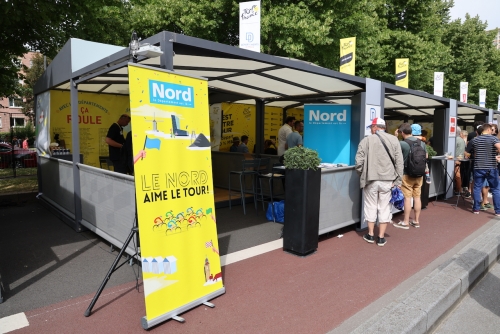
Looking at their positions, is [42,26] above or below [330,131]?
above

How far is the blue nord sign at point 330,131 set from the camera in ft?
21.7

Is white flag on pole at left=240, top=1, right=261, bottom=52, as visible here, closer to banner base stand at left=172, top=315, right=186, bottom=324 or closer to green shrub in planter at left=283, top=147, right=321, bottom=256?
green shrub in planter at left=283, top=147, right=321, bottom=256

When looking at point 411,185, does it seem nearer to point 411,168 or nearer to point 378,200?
point 411,168

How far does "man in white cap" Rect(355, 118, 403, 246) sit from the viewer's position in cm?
543

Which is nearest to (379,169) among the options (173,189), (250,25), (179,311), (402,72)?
(250,25)

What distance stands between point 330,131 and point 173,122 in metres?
4.08

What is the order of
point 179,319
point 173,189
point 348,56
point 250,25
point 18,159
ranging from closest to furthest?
point 179,319 → point 173,189 → point 250,25 → point 348,56 → point 18,159

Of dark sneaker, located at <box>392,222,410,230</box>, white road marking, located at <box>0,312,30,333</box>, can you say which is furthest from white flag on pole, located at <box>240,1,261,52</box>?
white road marking, located at <box>0,312,30,333</box>

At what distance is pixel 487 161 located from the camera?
7508 mm

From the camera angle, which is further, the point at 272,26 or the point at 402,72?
the point at 272,26

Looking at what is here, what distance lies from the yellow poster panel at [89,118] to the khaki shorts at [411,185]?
7008 millimetres

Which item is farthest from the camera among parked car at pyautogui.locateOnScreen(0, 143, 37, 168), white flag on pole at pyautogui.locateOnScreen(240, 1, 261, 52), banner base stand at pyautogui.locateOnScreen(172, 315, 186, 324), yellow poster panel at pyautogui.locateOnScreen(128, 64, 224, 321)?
parked car at pyautogui.locateOnScreen(0, 143, 37, 168)

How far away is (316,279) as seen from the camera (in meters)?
4.31

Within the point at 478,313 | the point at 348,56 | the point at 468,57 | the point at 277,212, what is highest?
the point at 468,57
